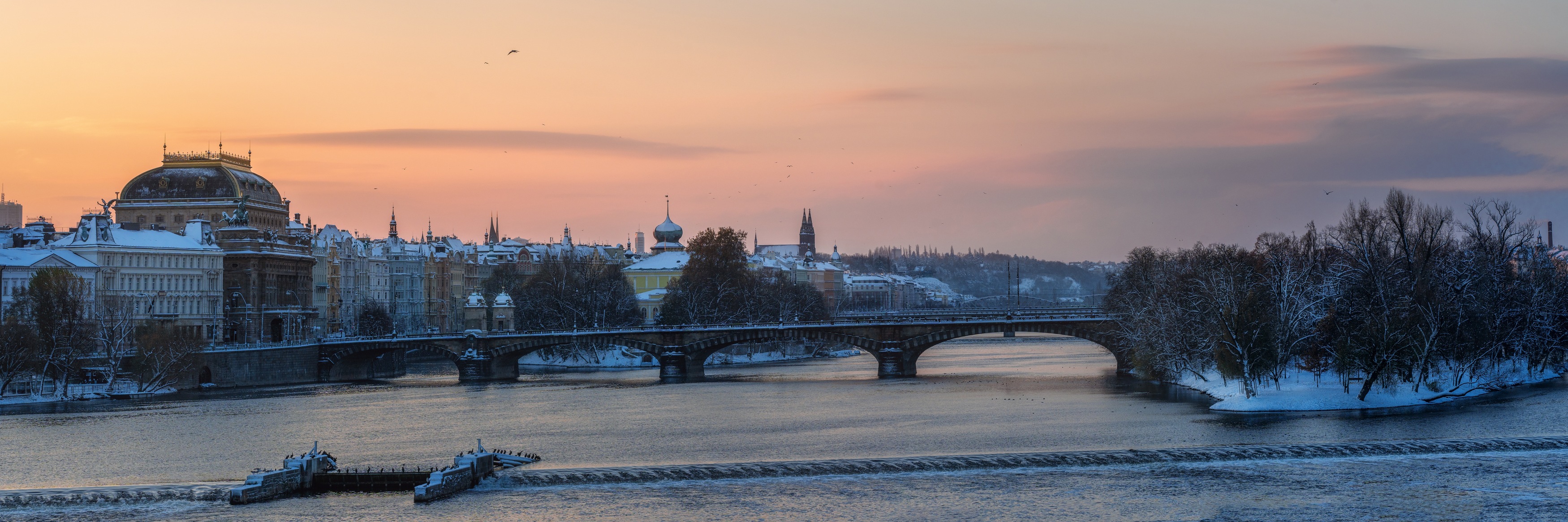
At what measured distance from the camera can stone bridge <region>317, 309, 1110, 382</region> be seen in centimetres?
10031

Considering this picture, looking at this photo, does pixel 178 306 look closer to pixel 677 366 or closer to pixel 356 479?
pixel 677 366

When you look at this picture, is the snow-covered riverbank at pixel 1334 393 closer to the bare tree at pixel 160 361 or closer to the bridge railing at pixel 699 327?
the bridge railing at pixel 699 327

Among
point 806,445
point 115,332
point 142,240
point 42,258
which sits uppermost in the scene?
point 142,240

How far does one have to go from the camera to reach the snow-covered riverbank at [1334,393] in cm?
6662

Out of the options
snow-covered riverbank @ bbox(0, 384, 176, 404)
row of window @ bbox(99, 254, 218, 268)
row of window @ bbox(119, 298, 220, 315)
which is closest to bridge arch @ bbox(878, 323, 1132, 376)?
snow-covered riverbank @ bbox(0, 384, 176, 404)

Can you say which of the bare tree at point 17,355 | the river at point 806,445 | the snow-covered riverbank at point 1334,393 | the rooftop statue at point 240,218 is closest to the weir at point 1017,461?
Result: the river at point 806,445

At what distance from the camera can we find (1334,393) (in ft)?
223

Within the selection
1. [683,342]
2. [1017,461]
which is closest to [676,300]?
[683,342]

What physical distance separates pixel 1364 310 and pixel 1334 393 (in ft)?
13.0

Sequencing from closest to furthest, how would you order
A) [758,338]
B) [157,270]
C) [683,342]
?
[683,342], [758,338], [157,270]

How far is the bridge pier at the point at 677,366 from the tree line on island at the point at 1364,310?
27239mm

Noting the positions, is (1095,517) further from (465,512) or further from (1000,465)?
(465,512)

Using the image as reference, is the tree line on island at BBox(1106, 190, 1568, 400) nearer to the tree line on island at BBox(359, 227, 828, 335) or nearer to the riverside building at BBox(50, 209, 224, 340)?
the tree line on island at BBox(359, 227, 828, 335)

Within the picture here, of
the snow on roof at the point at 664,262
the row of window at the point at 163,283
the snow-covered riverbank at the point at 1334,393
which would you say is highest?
the snow on roof at the point at 664,262
